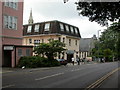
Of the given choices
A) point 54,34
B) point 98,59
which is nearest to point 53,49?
point 54,34

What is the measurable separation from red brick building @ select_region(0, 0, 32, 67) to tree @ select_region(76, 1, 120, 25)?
73.1ft

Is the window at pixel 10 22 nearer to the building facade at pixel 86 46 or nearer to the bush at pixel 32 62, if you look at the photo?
the bush at pixel 32 62

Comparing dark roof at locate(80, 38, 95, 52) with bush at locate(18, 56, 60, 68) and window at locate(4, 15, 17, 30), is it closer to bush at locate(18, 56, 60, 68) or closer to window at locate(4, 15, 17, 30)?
bush at locate(18, 56, 60, 68)

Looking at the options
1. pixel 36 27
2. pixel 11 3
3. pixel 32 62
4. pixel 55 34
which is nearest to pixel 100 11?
pixel 32 62

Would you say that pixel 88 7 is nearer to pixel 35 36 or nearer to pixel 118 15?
pixel 118 15

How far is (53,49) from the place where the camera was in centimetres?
3862

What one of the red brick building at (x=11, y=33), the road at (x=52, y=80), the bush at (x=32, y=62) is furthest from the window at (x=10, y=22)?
the road at (x=52, y=80)

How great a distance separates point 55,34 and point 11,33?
18.0m

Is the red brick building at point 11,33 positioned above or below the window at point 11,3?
below

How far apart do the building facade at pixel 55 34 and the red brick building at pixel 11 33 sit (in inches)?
607

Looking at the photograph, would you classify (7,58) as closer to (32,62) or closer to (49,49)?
(32,62)

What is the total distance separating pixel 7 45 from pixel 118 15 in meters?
23.4

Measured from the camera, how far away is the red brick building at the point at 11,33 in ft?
110

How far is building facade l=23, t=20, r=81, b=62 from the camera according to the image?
53194 millimetres
